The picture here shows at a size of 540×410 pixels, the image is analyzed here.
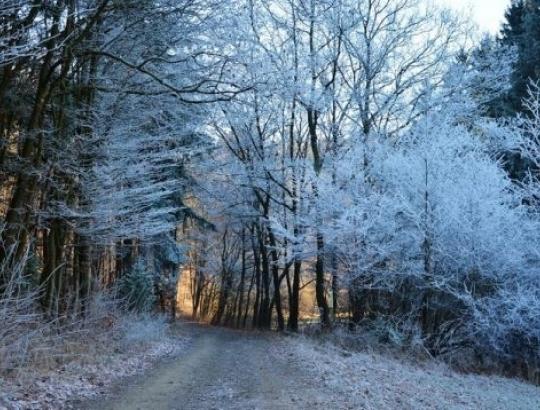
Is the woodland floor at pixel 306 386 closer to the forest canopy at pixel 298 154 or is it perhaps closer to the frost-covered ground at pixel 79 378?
the frost-covered ground at pixel 79 378

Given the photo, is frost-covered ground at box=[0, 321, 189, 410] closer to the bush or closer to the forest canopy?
the forest canopy

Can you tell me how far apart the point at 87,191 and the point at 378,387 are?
758 centimetres

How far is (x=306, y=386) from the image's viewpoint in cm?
866

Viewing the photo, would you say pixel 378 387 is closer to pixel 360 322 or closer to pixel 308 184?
pixel 360 322

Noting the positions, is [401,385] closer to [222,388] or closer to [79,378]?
[222,388]

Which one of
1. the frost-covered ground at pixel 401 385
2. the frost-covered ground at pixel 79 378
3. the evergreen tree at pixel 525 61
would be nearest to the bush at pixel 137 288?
the frost-covered ground at pixel 79 378

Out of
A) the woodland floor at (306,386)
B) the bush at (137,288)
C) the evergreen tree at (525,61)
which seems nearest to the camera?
the woodland floor at (306,386)

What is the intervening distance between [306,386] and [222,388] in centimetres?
127

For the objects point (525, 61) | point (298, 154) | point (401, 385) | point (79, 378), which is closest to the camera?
point (79, 378)

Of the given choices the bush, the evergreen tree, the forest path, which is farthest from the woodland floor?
the evergreen tree

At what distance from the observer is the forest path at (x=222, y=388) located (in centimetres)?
736

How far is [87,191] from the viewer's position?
1279 cm

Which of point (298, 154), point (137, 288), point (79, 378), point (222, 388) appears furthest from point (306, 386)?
point (298, 154)

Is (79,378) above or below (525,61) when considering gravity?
below
